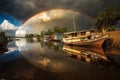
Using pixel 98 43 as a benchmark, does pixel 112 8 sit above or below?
above

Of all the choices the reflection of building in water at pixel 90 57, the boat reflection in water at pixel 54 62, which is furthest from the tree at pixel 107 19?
the reflection of building in water at pixel 90 57

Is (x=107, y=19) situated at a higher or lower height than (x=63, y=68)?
higher

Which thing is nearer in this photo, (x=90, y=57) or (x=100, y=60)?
(x=100, y=60)

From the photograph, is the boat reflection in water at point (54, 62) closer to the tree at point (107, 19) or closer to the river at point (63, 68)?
the river at point (63, 68)

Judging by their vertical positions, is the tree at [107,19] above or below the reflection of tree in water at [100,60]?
above

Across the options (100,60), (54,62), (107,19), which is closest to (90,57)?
(100,60)

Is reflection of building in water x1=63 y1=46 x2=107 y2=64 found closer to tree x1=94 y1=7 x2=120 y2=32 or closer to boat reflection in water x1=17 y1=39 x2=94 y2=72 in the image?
boat reflection in water x1=17 y1=39 x2=94 y2=72

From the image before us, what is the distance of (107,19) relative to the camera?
194 ft

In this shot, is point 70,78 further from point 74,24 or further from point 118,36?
point 74,24

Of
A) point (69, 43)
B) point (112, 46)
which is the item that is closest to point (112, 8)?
point (69, 43)

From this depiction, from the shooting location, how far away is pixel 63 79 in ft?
43.4

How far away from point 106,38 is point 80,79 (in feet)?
73.3

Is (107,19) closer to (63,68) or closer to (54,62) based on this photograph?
(54,62)

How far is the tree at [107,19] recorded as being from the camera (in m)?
58.4
